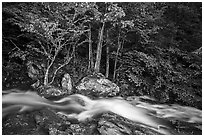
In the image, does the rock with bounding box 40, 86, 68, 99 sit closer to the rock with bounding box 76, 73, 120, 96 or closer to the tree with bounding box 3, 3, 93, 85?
the tree with bounding box 3, 3, 93, 85

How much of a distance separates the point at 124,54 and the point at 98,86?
1839 millimetres

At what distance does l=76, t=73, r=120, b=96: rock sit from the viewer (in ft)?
19.6

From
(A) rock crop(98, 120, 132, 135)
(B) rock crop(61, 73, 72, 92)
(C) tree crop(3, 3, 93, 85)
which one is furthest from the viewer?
(B) rock crop(61, 73, 72, 92)

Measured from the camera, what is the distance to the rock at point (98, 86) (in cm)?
597

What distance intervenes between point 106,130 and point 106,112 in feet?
3.53

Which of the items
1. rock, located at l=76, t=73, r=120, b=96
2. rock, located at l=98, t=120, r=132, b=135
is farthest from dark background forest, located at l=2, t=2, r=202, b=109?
rock, located at l=98, t=120, r=132, b=135

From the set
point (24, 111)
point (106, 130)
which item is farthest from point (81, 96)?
point (106, 130)

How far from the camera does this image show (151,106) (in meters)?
5.88

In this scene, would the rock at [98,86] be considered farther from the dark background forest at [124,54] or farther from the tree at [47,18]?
the tree at [47,18]

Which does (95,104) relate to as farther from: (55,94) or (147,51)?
(147,51)

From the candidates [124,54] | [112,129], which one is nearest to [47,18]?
[112,129]

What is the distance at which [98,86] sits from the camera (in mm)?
6043

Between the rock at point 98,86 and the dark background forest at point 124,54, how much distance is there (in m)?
0.49

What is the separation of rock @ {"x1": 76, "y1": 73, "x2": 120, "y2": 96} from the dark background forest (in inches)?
19.3
